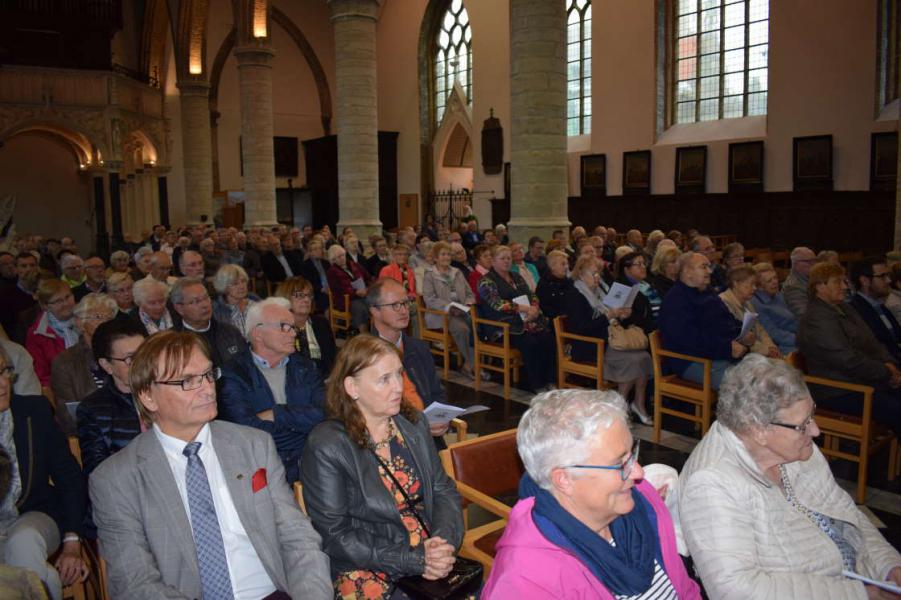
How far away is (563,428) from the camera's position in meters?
1.80

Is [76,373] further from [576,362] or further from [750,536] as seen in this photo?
[576,362]

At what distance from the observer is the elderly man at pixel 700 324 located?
201 inches

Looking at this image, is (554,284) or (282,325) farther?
(554,284)

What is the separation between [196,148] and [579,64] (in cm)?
1135

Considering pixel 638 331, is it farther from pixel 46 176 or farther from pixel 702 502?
pixel 46 176

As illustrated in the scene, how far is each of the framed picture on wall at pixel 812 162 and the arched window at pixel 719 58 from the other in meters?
1.39

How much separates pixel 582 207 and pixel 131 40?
16044 mm

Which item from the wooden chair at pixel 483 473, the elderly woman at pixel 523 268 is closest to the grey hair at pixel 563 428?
the wooden chair at pixel 483 473

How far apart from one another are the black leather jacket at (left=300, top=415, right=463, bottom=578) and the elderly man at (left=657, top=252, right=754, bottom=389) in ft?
10.5

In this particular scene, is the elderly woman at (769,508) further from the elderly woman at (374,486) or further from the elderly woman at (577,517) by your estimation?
the elderly woman at (374,486)

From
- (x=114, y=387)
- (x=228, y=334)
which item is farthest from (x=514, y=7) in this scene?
(x=114, y=387)

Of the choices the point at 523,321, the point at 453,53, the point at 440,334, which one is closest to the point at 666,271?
the point at 523,321

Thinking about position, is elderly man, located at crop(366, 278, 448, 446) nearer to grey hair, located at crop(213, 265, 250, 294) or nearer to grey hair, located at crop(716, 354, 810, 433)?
grey hair, located at crop(213, 265, 250, 294)

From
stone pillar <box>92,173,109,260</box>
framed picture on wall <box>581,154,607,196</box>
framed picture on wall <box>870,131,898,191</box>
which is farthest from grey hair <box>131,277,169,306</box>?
stone pillar <box>92,173,109,260</box>
